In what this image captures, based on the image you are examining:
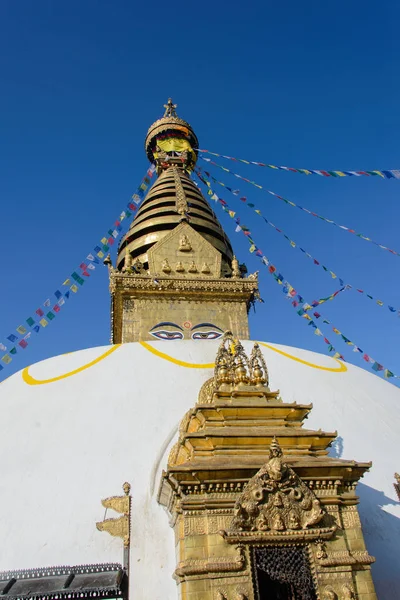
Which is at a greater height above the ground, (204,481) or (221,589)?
(204,481)

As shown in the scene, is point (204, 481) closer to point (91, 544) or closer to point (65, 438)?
point (91, 544)

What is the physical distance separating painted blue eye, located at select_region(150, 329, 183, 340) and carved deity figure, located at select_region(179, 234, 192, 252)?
107 inches

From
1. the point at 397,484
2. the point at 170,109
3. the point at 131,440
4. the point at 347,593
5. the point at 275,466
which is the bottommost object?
the point at 347,593

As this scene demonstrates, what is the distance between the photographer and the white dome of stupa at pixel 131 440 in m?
4.68

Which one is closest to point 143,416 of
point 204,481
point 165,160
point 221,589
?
point 204,481

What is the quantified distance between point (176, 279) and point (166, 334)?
153 centimetres

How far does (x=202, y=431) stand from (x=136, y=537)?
1496 mm

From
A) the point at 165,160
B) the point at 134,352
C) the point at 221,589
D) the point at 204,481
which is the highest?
the point at 165,160

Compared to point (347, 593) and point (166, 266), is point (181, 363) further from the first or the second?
point (166, 266)

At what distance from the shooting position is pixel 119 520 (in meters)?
4.80

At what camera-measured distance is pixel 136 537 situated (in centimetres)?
476

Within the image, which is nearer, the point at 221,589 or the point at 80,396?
the point at 221,589

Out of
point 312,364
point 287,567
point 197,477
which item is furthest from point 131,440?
point 312,364

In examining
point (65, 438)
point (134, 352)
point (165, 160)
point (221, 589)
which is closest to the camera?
point (221, 589)
